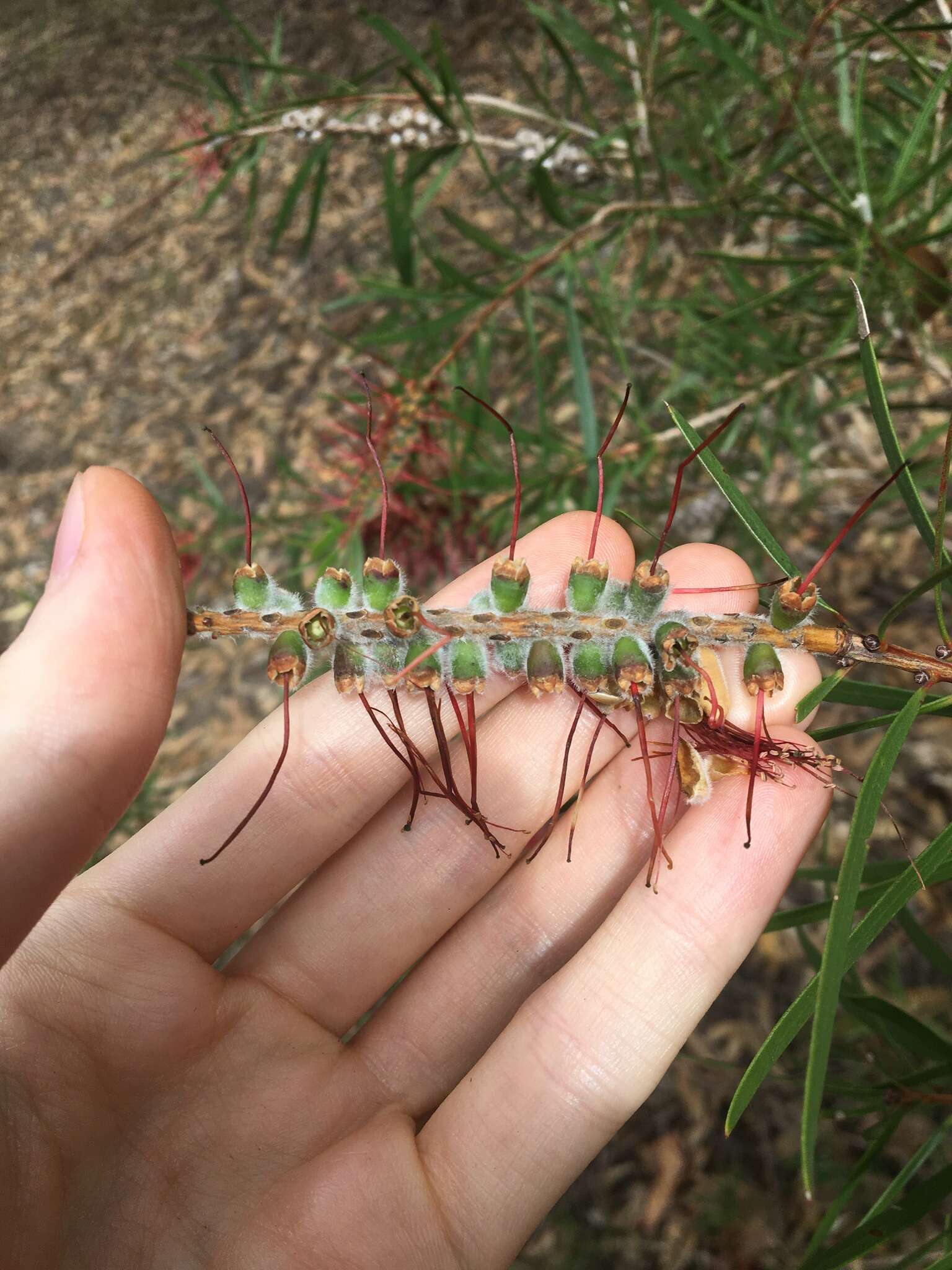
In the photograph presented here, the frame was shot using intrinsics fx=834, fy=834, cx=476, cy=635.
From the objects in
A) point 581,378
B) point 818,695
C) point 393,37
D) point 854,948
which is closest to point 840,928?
point 854,948

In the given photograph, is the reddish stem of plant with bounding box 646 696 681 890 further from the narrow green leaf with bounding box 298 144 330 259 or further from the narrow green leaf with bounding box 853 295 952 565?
the narrow green leaf with bounding box 298 144 330 259

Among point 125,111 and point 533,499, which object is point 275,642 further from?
point 125,111

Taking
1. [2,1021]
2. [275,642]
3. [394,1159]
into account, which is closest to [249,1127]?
[394,1159]

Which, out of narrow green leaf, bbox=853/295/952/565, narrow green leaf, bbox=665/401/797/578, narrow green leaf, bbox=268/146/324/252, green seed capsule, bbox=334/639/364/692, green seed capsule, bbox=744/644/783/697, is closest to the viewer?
narrow green leaf, bbox=853/295/952/565

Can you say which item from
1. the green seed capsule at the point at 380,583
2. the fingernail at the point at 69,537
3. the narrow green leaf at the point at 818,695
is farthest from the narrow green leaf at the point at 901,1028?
the fingernail at the point at 69,537

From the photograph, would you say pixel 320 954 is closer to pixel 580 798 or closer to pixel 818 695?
pixel 580 798

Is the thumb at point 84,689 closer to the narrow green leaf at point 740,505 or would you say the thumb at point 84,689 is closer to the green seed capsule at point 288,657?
the green seed capsule at point 288,657

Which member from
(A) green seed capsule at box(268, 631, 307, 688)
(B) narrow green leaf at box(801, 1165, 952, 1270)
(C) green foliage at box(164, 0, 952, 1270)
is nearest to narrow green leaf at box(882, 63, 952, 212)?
(C) green foliage at box(164, 0, 952, 1270)

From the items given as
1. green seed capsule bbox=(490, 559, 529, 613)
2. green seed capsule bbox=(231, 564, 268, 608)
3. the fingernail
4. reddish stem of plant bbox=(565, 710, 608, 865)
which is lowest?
reddish stem of plant bbox=(565, 710, 608, 865)
